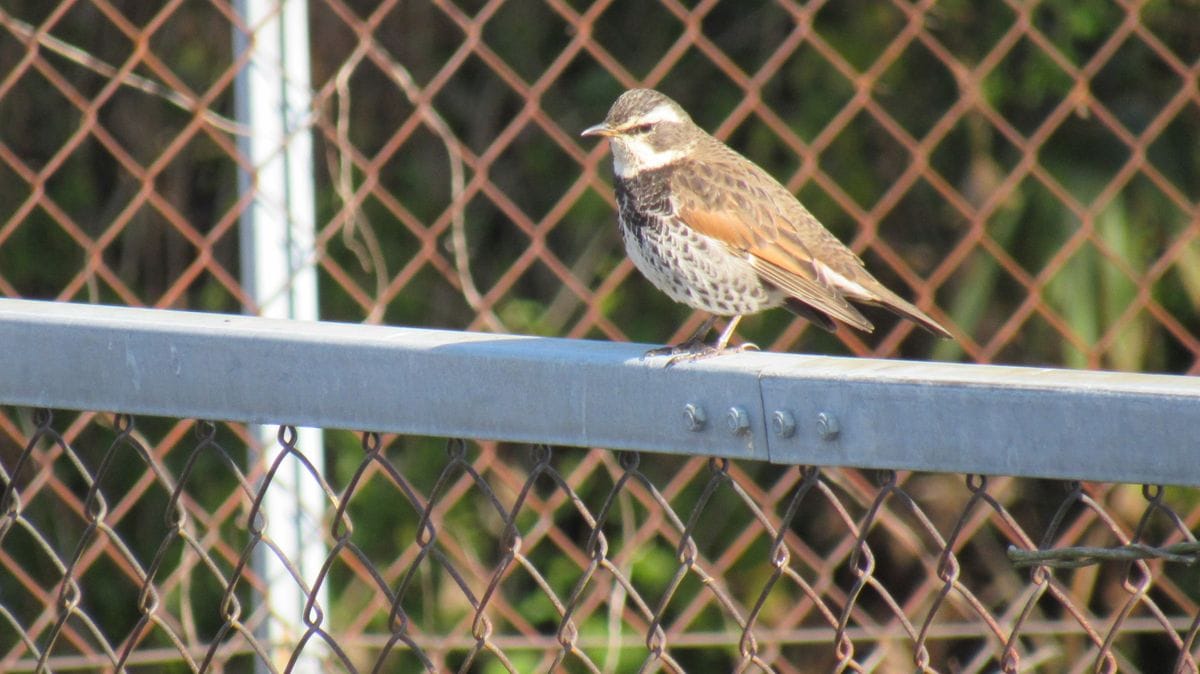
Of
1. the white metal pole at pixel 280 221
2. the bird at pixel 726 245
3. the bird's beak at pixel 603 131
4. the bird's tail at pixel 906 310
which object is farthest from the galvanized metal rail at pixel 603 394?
the bird's beak at pixel 603 131

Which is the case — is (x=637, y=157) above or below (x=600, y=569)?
above

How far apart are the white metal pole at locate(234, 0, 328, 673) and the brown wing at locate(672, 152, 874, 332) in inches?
34.5

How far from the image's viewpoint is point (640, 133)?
3.70 meters

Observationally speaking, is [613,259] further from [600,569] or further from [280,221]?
[280,221]

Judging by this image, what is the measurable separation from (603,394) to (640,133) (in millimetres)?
2077

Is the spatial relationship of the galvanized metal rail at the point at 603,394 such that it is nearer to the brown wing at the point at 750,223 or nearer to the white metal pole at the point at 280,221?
the white metal pole at the point at 280,221

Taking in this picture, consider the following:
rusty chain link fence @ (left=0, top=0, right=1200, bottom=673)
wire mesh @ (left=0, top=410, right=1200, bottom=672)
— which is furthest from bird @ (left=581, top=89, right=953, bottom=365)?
wire mesh @ (left=0, top=410, right=1200, bottom=672)

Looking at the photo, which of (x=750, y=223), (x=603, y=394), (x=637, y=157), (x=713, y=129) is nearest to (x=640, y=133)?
(x=637, y=157)

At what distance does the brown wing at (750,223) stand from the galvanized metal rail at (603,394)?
1.53m

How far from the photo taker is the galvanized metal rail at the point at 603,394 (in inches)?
57.8

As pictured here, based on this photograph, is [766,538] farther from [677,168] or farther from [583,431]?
[583,431]

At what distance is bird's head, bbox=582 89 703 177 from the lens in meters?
3.68

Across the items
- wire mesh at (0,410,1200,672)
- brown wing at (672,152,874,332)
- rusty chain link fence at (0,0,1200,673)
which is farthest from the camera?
rusty chain link fence at (0,0,1200,673)

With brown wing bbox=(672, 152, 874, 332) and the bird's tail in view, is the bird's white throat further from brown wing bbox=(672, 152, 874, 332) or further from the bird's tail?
the bird's tail
